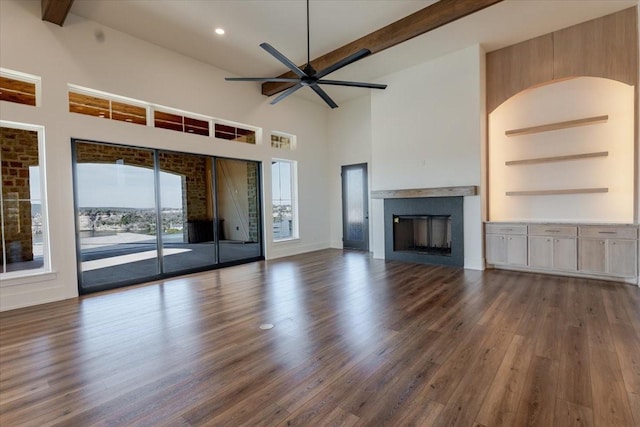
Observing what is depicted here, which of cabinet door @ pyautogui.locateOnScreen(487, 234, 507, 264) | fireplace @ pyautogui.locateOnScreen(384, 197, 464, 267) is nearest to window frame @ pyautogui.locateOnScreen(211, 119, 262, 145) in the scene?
fireplace @ pyautogui.locateOnScreen(384, 197, 464, 267)

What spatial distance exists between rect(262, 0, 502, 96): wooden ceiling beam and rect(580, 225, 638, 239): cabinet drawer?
352 centimetres

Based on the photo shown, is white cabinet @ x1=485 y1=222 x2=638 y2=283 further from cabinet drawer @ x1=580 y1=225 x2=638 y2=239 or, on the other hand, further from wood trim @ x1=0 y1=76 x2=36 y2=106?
wood trim @ x1=0 y1=76 x2=36 y2=106

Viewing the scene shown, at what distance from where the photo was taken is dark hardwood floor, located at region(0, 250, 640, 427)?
1854 millimetres

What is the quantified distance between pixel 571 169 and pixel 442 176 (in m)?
2.02

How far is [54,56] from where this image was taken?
4219 millimetres

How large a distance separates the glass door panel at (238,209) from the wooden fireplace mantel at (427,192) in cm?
279

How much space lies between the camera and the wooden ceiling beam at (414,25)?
4.13m

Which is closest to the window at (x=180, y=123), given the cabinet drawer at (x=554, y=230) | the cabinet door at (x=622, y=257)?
the cabinet drawer at (x=554, y=230)

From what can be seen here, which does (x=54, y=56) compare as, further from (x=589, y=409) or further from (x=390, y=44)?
(x=589, y=409)

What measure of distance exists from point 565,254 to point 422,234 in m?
2.50

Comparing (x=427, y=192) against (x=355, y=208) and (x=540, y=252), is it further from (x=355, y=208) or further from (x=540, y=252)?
(x=355, y=208)

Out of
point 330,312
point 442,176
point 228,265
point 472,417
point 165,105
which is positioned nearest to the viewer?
point 472,417

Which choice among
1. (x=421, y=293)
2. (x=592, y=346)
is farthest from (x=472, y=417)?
(x=421, y=293)

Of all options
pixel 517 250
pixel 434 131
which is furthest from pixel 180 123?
pixel 517 250
